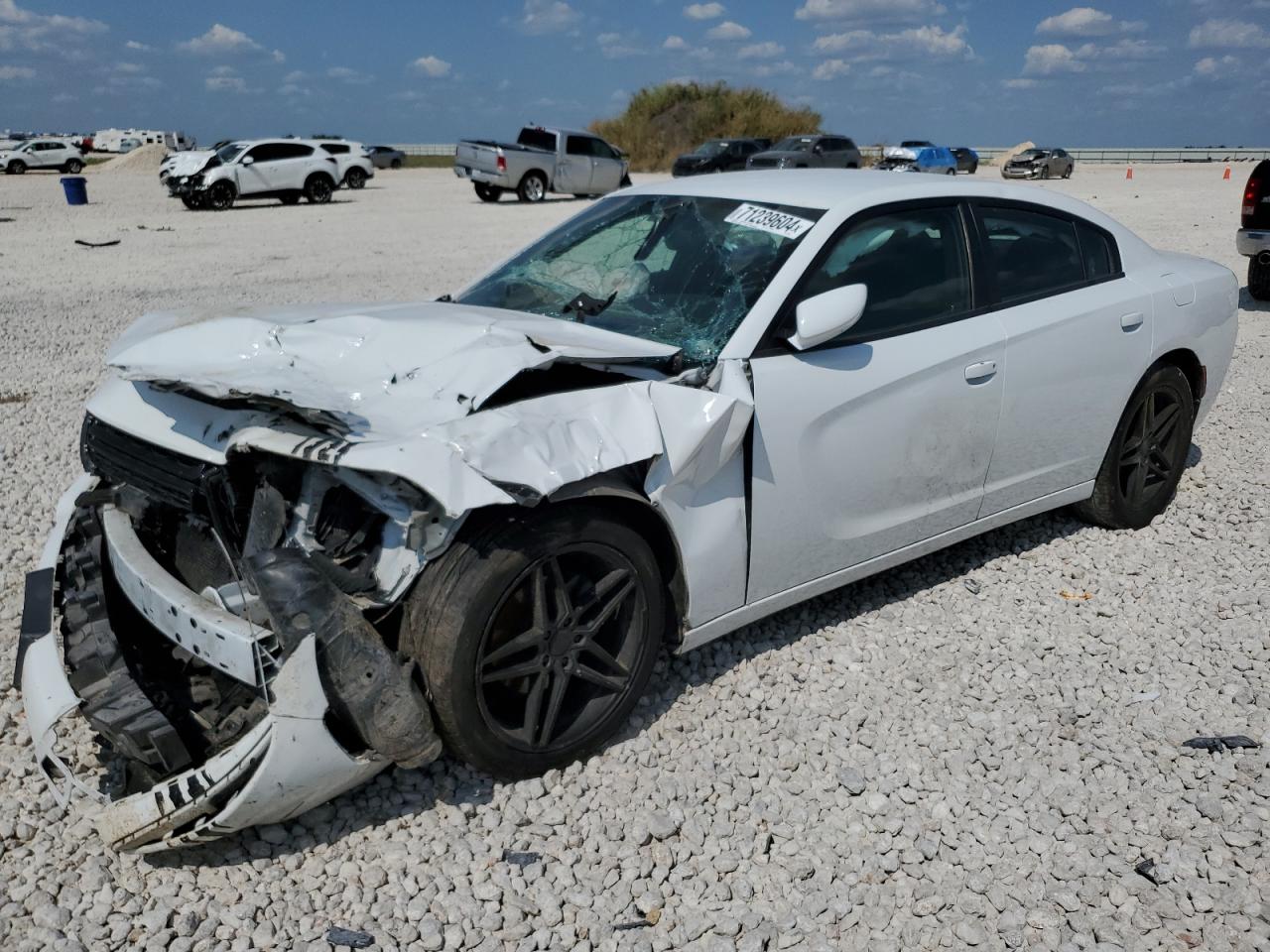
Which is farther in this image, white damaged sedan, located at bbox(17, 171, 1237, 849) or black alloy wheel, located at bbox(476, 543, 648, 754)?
black alloy wheel, located at bbox(476, 543, 648, 754)

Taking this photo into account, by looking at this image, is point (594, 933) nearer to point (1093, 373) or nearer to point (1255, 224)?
point (1093, 373)

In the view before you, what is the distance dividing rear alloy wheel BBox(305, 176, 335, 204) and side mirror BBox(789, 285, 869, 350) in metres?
25.5

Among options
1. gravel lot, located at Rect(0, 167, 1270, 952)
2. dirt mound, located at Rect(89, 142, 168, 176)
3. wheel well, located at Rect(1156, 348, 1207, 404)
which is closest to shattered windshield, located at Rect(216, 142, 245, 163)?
dirt mound, located at Rect(89, 142, 168, 176)

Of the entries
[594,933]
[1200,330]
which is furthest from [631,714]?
[1200,330]

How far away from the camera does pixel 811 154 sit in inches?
1227

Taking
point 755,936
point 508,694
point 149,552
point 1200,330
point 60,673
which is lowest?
point 755,936

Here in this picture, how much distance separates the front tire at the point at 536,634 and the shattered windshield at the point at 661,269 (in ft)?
2.59

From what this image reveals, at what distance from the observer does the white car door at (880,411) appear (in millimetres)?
3277

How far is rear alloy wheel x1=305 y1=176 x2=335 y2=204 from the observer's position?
2623cm

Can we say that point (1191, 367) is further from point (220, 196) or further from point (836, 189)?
point (220, 196)

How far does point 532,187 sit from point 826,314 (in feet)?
81.7

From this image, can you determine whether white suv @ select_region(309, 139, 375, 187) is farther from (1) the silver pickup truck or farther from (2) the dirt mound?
(2) the dirt mound

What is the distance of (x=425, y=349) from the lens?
3068mm

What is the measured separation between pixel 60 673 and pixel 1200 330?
15.6 feet
